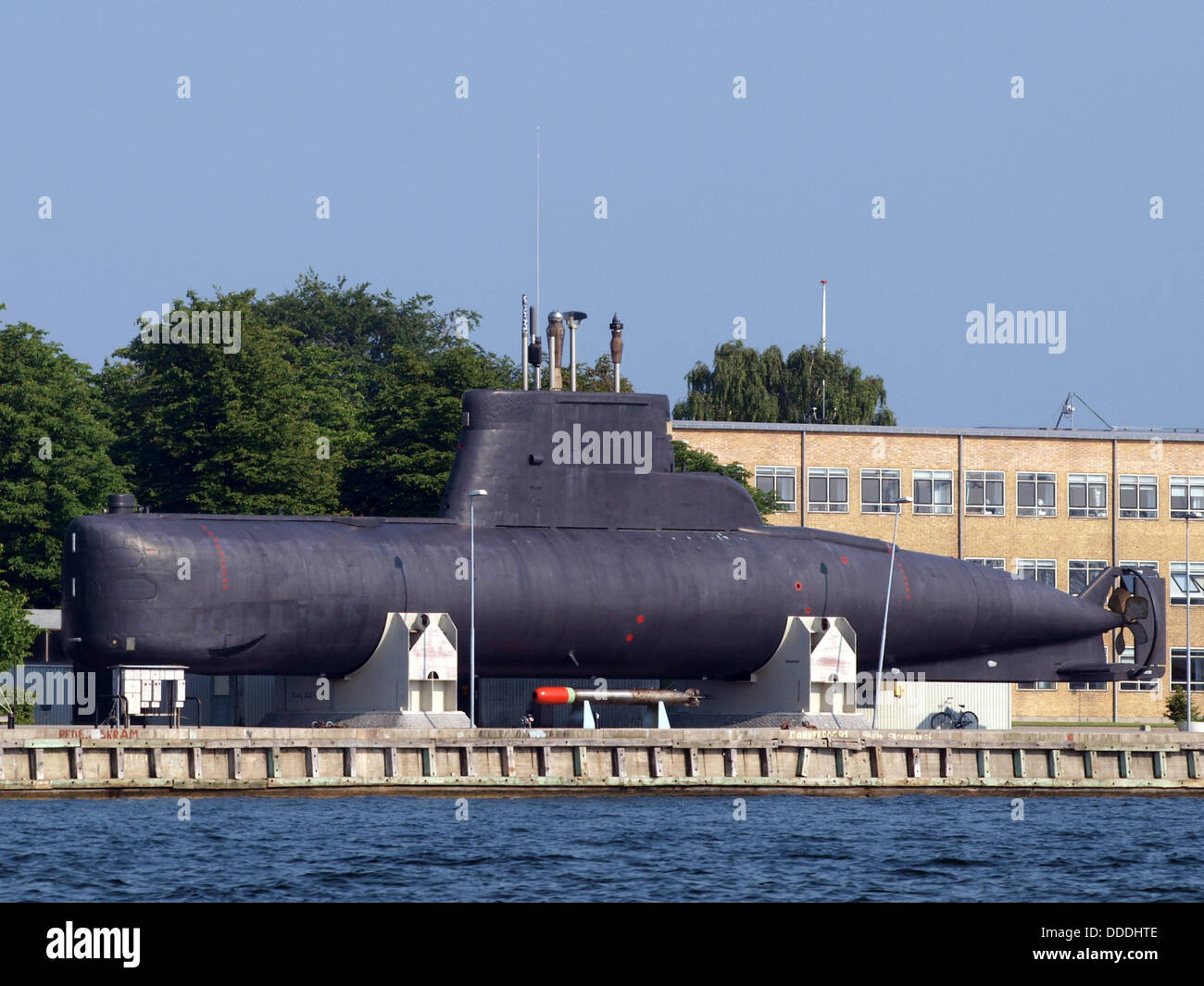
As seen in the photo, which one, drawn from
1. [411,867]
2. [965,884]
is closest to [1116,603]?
[965,884]

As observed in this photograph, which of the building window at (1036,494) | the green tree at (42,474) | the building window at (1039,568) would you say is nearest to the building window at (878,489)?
the building window at (1036,494)

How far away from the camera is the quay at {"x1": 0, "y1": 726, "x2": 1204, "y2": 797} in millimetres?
42469

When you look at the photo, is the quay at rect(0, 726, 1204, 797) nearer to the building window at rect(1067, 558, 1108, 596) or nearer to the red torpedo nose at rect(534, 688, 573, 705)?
the red torpedo nose at rect(534, 688, 573, 705)

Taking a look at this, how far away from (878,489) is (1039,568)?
7657 millimetres

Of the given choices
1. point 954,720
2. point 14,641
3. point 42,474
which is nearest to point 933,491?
point 954,720

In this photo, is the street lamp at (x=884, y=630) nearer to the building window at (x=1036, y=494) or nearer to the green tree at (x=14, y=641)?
the green tree at (x=14, y=641)

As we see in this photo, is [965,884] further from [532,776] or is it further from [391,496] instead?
[391,496]

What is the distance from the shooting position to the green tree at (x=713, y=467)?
79.6 metres

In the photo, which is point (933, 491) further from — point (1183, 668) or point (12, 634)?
point (12, 634)

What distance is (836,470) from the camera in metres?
82.9

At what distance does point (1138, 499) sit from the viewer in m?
84.3

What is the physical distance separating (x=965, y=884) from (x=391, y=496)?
46.6 metres

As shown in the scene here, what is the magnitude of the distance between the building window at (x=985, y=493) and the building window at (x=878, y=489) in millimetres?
3060

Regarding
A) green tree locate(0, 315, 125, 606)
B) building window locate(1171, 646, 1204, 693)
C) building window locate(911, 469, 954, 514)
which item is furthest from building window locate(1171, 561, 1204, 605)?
green tree locate(0, 315, 125, 606)
